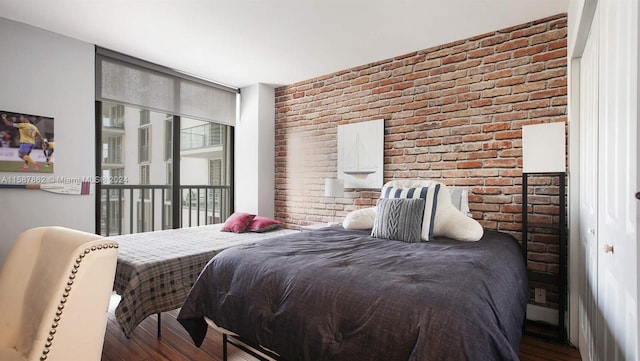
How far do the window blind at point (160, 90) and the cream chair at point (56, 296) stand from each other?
8.47 ft

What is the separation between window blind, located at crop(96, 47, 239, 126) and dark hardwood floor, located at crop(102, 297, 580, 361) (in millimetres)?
2399

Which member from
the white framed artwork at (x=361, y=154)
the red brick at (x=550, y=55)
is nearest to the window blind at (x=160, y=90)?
the white framed artwork at (x=361, y=154)

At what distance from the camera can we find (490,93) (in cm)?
294

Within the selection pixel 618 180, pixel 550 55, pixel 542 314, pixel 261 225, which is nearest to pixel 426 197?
pixel 618 180

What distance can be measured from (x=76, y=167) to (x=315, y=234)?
8.18 ft

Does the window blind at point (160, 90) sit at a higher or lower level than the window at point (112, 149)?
higher

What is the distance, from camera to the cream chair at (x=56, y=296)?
1057 mm

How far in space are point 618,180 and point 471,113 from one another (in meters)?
1.98

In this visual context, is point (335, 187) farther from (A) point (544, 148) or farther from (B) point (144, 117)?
(B) point (144, 117)

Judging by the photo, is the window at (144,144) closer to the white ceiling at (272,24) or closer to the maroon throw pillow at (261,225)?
the white ceiling at (272,24)

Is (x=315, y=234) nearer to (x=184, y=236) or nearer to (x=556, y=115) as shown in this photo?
(x=184, y=236)

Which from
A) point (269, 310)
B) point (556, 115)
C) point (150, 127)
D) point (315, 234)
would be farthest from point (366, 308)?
point (150, 127)

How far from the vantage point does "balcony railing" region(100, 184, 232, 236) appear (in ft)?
13.1

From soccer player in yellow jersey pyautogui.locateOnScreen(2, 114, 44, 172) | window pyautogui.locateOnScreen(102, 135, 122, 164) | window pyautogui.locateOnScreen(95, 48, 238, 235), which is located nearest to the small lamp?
window pyautogui.locateOnScreen(95, 48, 238, 235)
